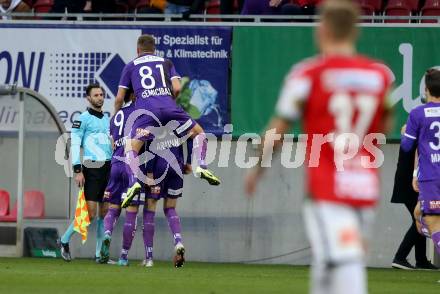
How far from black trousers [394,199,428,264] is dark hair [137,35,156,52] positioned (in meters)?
4.25

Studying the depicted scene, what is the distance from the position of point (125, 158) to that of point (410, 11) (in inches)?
212

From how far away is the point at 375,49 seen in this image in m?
17.7

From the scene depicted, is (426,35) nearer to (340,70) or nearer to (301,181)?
(301,181)

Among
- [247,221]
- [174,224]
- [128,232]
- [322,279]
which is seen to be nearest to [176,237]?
[174,224]

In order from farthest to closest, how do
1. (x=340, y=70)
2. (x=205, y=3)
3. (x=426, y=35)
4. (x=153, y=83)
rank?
(x=205, y=3) < (x=426, y=35) < (x=153, y=83) < (x=340, y=70)

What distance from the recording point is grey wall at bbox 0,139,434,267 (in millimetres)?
17688

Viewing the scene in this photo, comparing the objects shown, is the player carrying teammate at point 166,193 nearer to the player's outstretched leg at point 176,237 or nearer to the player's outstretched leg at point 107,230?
the player's outstretched leg at point 176,237

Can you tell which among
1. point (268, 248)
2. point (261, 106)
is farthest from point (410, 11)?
point (268, 248)

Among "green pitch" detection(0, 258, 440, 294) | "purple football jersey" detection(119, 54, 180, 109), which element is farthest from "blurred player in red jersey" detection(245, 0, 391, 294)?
"purple football jersey" detection(119, 54, 180, 109)

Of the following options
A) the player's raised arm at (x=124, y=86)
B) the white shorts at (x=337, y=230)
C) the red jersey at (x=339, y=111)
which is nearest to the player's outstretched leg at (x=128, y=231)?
the player's raised arm at (x=124, y=86)

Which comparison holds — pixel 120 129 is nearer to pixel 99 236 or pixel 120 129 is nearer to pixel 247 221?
pixel 99 236

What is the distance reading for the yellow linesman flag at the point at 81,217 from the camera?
1608 cm

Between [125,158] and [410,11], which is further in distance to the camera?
[410,11]

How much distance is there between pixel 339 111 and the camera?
273 inches
